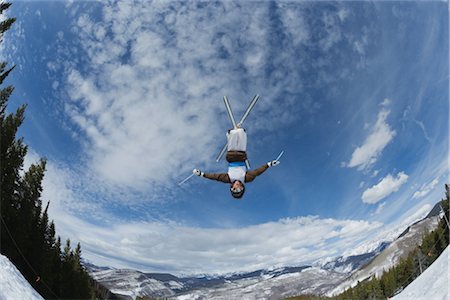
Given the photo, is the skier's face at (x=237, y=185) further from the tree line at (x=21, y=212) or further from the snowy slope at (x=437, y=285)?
the tree line at (x=21, y=212)

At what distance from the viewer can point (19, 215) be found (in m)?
31.2

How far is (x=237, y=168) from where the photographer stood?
1187cm

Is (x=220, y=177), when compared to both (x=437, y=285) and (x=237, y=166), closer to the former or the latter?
(x=237, y=166)

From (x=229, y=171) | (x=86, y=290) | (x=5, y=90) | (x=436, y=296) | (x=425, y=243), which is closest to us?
(x=229, y=171)

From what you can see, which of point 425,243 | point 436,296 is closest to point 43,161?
point 436,296

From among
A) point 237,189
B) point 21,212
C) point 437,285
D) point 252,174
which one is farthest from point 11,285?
point 21,212

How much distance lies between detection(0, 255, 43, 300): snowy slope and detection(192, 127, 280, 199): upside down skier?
649 centimetres

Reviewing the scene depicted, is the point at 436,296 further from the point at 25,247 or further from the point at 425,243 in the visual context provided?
the point at 425,243

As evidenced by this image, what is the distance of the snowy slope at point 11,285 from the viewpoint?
10.5 m

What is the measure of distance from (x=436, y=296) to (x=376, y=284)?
95.7 metres

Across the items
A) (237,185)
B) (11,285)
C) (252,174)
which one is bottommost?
(11,285)

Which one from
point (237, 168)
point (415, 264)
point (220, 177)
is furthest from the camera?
point (415, 264)

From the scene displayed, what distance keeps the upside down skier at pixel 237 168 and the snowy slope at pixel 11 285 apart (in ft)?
21.3

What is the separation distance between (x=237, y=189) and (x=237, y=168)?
0.71 m
